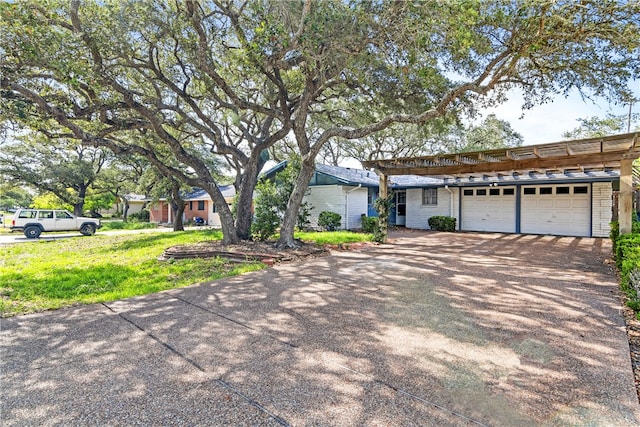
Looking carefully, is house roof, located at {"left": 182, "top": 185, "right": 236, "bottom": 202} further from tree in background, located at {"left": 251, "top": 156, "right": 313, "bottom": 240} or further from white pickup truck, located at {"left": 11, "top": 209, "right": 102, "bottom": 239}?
tree in background, located at {"left": 251, "top": 156, "right": 313, "bottom": 240}

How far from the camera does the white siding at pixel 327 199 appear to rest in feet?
55.3

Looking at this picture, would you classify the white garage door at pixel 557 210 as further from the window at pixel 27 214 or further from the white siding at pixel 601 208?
the window at pixel 27 214

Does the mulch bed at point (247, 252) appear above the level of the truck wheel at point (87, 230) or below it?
below

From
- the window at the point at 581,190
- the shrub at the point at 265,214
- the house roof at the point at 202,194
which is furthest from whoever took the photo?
the house roof at the point at 202,194

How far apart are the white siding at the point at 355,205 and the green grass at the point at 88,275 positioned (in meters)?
9.30

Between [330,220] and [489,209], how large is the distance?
7824 mm

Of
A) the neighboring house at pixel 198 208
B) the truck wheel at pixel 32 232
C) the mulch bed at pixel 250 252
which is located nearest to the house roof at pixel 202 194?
the neighboring house at pixel 198 208

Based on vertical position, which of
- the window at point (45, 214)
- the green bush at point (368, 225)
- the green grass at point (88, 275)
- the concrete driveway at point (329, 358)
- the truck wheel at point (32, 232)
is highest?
the window at point (45, 214)

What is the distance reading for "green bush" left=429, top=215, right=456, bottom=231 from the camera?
16.8m

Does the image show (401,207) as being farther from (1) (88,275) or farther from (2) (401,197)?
(1) (88,275)

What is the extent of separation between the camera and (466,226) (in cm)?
1698

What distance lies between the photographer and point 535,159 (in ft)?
33.3

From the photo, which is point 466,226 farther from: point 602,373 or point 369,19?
point 602,373

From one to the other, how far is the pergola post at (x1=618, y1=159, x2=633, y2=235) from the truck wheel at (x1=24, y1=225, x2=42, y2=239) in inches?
908
